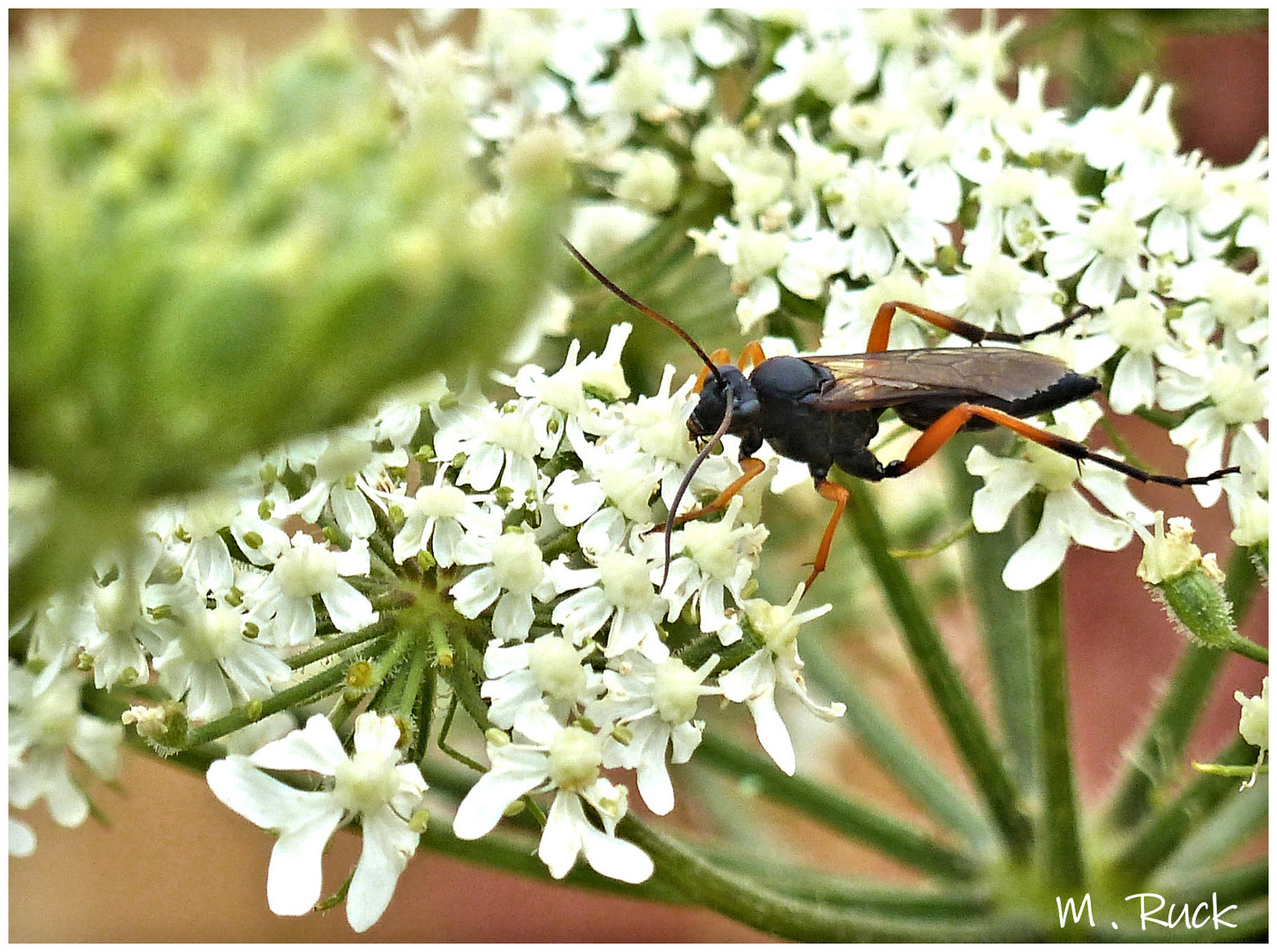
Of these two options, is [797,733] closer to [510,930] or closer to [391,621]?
[510,930]

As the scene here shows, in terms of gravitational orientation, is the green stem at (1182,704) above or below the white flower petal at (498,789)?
below

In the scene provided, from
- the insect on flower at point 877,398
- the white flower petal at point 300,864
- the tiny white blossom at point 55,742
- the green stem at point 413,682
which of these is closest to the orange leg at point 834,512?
the insect on flower at point 877,398

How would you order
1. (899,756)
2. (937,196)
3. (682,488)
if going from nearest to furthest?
(682,488) < (937,196) < (899,756)

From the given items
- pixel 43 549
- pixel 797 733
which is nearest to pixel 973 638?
pixel 797 733

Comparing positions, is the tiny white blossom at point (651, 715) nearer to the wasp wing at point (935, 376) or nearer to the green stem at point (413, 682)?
the green stem at point (413, 682)

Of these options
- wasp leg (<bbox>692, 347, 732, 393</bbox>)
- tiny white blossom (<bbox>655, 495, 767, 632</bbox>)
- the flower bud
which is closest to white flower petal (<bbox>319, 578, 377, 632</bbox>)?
tiny white blossom (<bbox>655, 495, 767, 632</bbox>)

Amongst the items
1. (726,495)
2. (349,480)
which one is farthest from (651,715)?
(349,480)

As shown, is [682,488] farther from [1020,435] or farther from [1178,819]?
[1178,819]
